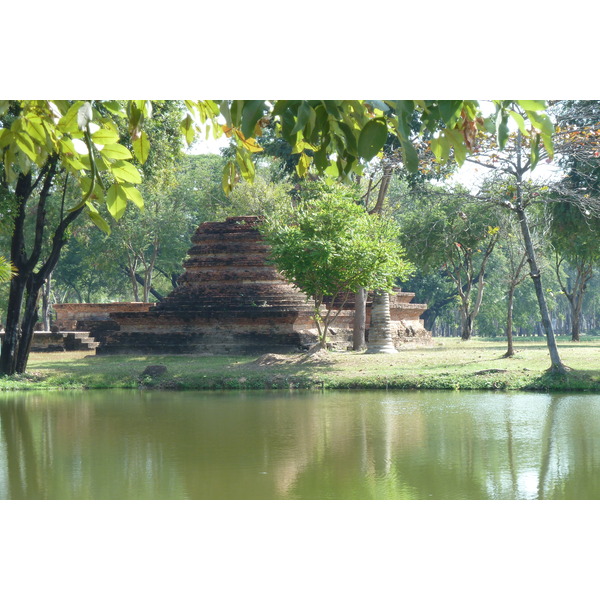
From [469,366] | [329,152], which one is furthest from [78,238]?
[329,152]

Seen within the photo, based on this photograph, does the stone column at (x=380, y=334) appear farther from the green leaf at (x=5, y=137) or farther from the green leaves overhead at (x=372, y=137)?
the green leaves overhead at (x=372, y=137)

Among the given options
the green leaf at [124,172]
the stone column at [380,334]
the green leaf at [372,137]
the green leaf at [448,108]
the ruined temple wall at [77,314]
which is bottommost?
the stone column at [380,334]

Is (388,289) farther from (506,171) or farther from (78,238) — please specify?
(78,238)

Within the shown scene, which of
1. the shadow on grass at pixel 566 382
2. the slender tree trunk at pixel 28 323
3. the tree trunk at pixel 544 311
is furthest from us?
the slender tree trunk at pixel 28 323

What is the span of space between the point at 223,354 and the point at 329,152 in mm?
13953

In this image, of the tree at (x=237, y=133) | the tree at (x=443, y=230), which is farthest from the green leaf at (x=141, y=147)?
the tree at (x=443, y=230)

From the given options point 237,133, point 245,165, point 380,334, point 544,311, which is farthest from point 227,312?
point 245,165

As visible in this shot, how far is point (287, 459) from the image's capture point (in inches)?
251

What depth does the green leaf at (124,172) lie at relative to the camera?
277 cm

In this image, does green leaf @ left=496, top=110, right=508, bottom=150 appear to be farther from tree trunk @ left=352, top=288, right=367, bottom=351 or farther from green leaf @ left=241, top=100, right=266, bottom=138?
tree trunk @ left=352, top=288, right=367, bottom=351

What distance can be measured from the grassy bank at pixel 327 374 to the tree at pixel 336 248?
1.48 meters

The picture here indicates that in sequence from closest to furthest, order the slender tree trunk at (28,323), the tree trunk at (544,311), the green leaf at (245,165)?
1. the green leaf at (245,165)
2. the tree trunk at (544,311)
3. the slender tree trunk at (28,323)

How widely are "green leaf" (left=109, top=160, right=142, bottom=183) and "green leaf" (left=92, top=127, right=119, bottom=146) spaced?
0.10m

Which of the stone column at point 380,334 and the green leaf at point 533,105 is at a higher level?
the green leaf at point 533,105
